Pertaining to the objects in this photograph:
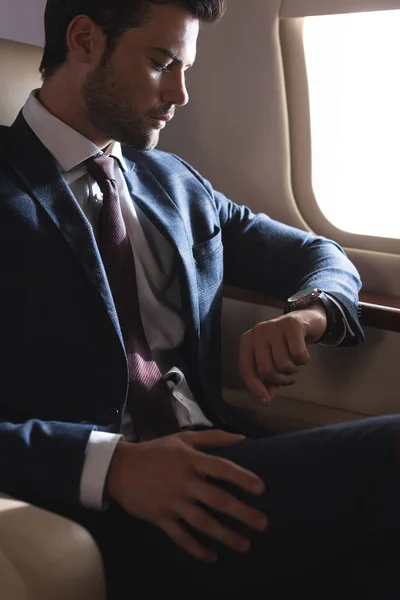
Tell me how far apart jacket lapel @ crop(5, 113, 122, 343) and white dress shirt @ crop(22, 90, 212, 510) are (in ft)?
0.08

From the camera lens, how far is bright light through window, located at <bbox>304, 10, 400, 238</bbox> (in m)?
1.67

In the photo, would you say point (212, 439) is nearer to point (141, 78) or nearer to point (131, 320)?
point (131, 320)

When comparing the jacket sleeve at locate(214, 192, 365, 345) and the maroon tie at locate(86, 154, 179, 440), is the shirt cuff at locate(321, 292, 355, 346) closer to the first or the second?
the jacket sleeve at locate(214, 192, 365, 345)

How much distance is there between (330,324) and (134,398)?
0.33 m

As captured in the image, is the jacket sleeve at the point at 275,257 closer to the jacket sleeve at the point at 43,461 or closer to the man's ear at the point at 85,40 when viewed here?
the man's ear at the point at 85,40

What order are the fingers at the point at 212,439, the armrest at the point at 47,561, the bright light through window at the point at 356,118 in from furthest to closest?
the bright light through window at the point at 356,118 → the fingers at the point at 212,439 → the armrest at the point at 47,561

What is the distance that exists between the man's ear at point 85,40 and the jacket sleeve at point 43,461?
0.65m

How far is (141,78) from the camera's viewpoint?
1.31 m

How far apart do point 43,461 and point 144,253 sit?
0.48 m

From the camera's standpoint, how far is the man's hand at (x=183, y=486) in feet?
2.67

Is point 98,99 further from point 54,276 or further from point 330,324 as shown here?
point 330,324

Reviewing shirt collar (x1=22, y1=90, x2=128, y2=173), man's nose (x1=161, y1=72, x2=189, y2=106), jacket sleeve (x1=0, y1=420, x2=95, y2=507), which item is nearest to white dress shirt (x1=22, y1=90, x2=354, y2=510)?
shirt collar (x1=22, y1=90, x2=128, y2=173)

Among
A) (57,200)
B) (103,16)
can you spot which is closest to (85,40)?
(103,16)

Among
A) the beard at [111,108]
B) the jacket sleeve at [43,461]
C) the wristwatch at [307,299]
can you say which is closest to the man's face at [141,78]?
the beard at [111,108]
